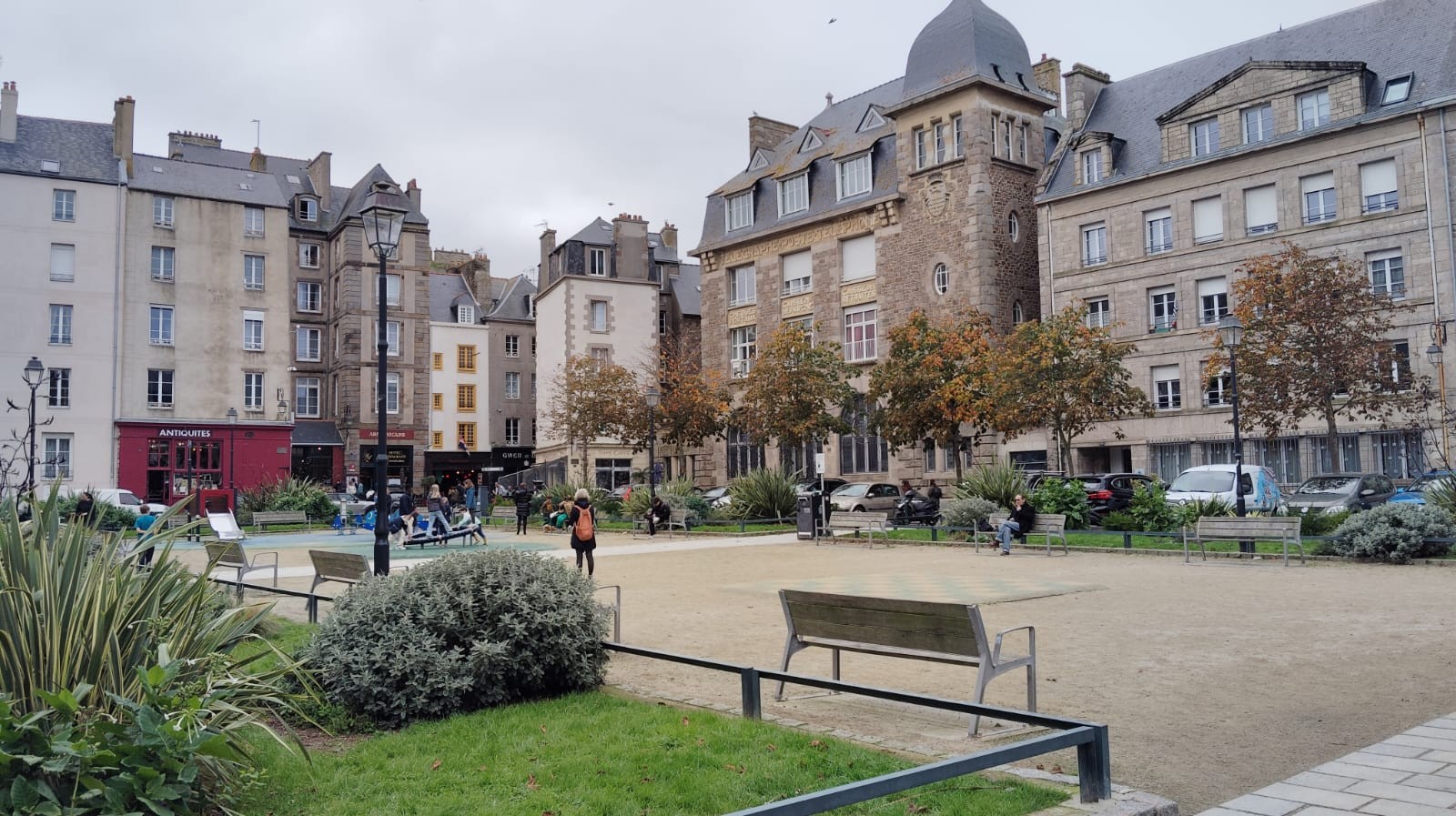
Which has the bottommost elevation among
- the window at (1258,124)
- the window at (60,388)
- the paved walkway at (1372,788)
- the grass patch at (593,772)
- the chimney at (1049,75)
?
the paved walkway at (1372,788)

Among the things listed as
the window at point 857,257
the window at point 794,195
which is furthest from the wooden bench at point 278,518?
the window at point 794,195

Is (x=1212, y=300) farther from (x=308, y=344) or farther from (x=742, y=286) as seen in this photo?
(x=308, y=344)

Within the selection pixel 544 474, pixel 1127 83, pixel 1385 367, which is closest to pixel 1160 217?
pixel 1127 83

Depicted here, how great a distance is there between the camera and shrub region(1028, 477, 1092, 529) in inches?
876

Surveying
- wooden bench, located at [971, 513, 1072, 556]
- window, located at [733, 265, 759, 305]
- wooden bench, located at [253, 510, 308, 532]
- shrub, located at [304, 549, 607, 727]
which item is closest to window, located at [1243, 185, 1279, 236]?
wooden bench, located at [971, 513, 1072, 556]

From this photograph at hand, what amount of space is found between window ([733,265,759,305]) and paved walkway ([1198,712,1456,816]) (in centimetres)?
4049

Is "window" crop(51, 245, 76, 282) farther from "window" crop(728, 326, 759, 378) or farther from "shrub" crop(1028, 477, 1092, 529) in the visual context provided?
"shrub" crop(1028, 477, 1092, 529)

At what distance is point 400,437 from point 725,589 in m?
39.8

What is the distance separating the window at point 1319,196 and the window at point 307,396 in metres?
41.8

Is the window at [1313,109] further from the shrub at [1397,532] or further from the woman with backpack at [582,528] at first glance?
the woman with backpack at [582,528]

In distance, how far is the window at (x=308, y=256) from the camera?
52250 millimetres

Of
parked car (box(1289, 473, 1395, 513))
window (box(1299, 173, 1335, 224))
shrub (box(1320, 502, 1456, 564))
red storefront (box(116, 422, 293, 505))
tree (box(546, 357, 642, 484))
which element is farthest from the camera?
tree (box(546, 357, 642, 484))

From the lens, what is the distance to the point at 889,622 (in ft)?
21.7

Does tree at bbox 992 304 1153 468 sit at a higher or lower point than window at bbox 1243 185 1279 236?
lower
